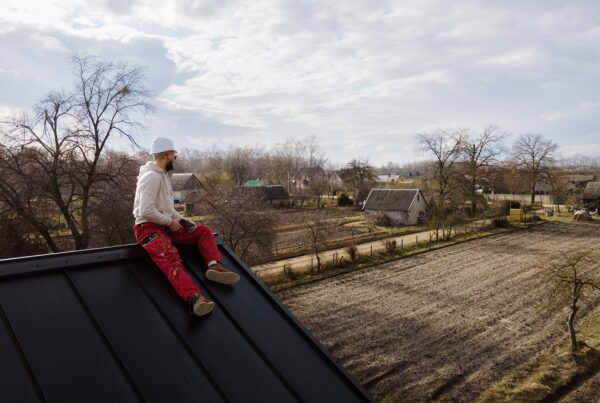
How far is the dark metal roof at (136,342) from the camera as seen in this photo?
2598 millimetres

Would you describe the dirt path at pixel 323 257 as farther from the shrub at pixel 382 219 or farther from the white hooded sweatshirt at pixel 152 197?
the white hooded sweatshirt at pixel 152 197

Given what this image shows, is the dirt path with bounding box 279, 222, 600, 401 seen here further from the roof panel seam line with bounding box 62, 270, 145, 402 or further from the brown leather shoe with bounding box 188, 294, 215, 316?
the roof panel seam line with bounding box 62, 270, 145, 402

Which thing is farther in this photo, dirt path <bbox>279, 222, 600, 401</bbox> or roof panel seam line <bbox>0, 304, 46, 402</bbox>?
dirt path <bbox>279, 222, 600, 401</bbox>

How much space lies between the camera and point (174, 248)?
382cm

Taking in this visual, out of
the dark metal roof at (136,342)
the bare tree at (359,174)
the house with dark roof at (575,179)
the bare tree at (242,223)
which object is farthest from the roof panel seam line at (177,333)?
the house with dark roof at (575,179)

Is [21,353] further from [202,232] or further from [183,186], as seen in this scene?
[183,186]

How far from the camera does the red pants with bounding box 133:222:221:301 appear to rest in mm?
3514

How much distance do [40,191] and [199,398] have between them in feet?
50.2

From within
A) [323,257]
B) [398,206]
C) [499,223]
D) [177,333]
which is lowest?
[323,257]

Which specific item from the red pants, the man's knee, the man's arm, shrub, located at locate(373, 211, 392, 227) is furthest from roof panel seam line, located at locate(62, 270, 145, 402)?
shrub, located at locate(373, 211, 392, 227)

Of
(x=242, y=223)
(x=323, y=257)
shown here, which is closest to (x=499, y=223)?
(x=323, y=257)

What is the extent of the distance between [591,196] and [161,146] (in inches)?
2165

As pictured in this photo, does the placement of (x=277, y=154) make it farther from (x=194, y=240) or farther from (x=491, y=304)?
(x=194, y=240)

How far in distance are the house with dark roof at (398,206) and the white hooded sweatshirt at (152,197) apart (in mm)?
34933
